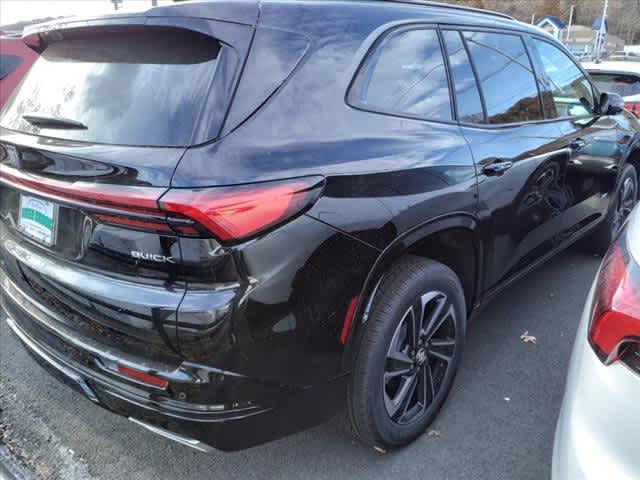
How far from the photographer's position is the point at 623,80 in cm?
673

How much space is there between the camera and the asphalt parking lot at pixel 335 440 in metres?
2.25

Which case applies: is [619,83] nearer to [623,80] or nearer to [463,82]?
[623,80]

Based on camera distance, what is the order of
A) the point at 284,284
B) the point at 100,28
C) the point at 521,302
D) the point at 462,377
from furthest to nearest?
the point at 521,302, the point at 462,377, the point at 100,28, the point at 284,284

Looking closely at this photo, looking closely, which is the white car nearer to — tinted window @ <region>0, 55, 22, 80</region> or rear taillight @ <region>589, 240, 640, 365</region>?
rear taillight @ <region>589, 240, 640, 365</region>

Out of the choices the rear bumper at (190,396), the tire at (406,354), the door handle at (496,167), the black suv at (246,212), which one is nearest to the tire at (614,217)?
the door handle at (496,167)

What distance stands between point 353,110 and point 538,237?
179 centimetres

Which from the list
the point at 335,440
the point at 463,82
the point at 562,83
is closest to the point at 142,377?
the point at 335,440

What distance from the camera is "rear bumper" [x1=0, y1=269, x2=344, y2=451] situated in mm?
1625

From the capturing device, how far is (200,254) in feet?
5.01

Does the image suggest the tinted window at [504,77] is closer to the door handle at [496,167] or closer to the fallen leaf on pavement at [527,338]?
the door handle at [496,167]

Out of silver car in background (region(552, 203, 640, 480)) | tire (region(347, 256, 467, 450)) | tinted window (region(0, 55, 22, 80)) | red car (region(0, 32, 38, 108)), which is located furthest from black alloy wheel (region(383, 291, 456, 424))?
tinted window (region(0, 55, 22, 80))

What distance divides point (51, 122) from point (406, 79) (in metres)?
1.43

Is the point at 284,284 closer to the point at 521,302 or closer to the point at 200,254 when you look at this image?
the point at 200,254

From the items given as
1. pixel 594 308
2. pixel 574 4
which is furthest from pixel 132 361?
pixel 574 4
